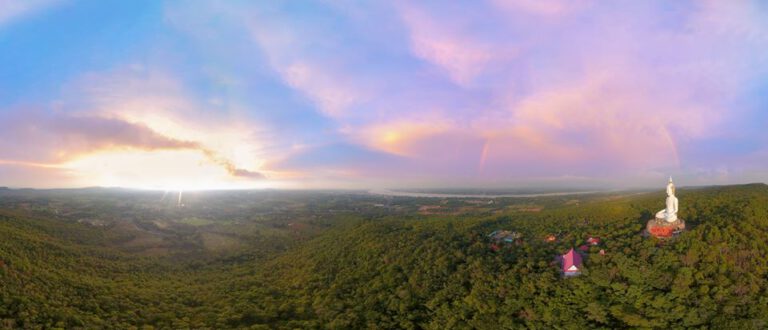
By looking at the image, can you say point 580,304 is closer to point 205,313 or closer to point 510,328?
point 510,328

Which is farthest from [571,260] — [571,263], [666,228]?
[666,228]

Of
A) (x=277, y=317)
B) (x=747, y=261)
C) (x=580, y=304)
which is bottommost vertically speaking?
(x=277, y=317)

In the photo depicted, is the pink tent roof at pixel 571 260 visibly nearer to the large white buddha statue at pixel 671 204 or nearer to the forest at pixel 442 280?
the forest at pixel 442 280

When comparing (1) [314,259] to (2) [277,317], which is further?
(1) [314,259]

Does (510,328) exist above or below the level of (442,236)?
below

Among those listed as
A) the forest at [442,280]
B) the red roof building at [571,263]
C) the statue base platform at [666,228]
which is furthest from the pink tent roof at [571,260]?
the statue base platform at [666,228]

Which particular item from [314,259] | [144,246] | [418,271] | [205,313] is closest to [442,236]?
[418,271]
